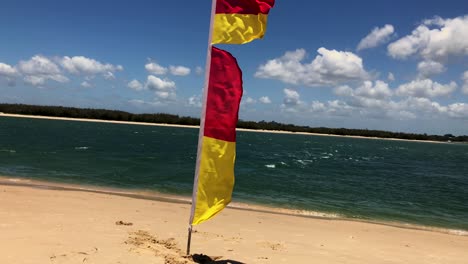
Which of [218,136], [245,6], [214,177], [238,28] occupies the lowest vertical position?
[214,177]

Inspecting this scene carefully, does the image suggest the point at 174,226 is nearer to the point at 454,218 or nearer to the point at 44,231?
the point at 44,231

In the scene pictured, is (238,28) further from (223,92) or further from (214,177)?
(214,177)

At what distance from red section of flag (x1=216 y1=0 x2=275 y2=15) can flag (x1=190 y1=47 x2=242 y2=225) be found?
2.64 feet

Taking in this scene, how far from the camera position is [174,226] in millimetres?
12586

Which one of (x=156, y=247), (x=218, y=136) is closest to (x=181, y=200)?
(x=156, y=247)

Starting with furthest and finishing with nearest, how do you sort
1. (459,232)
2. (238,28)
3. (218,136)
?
(459,232), (218,136), (238,28)

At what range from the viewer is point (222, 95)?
8.23 m

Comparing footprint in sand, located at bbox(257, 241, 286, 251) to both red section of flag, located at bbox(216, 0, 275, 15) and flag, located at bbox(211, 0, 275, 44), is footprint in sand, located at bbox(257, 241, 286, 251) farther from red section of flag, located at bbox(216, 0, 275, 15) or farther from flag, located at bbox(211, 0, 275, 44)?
red section of flag, located at bbox(216, 0, 275, 15)

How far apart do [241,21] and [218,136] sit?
2256mm

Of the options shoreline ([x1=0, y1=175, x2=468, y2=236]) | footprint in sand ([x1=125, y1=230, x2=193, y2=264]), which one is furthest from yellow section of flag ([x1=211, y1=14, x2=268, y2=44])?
shoreline ([x1=0, y1=175, x2=468, y2=236])

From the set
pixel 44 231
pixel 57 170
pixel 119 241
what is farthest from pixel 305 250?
pixel 57 170

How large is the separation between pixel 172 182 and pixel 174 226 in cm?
1436

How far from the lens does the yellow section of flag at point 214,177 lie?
830 cm

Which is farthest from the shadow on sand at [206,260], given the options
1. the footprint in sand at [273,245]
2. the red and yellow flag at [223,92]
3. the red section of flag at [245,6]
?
the red section of flag at [245,6]
